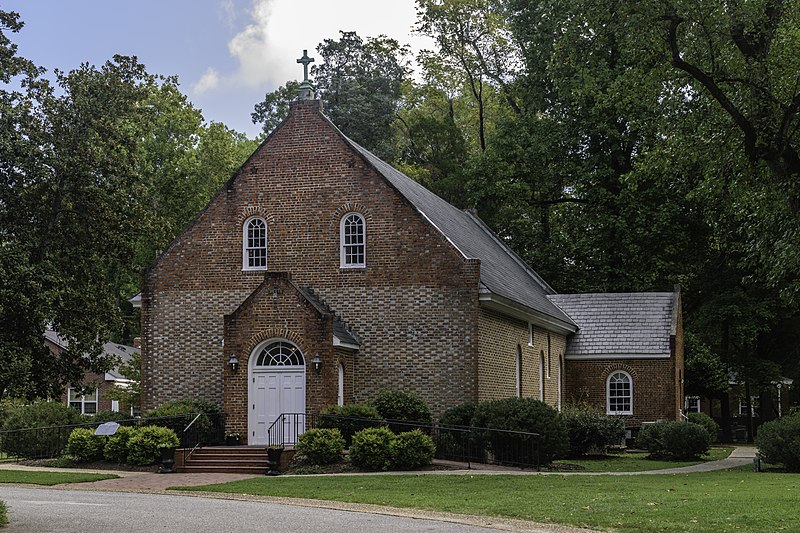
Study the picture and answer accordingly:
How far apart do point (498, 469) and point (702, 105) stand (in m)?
11.2

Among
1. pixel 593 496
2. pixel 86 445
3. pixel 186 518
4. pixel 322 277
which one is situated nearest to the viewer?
pixel 186 518

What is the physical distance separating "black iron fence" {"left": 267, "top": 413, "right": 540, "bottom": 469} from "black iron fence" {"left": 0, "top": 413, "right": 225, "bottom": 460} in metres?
1.90

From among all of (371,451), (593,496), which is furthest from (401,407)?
(593,496)

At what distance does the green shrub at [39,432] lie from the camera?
2831 centimetres

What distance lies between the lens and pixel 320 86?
67.7 meters

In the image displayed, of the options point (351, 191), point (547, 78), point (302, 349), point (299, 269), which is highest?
point (547, 78)

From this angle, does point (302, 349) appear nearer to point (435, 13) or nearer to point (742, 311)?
point (742, 311)

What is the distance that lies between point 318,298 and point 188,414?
5.00 m

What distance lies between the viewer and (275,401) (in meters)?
27.0

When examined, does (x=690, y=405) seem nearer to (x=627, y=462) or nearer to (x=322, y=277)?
(x=627, y=462)

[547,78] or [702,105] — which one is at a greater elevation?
[547,78]

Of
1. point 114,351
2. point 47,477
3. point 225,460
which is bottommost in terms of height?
point 47,477

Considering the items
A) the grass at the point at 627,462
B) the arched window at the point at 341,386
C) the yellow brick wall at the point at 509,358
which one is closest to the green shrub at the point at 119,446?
the arched window at the point at 341,386

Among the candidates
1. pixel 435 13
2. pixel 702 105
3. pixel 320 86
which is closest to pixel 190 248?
pixel 702 105
